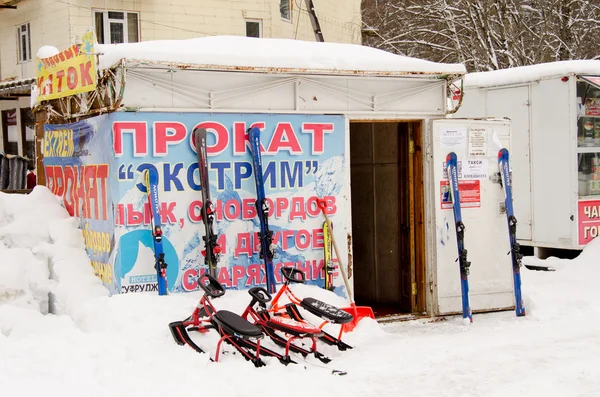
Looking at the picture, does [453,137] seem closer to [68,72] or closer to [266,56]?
[266,56]

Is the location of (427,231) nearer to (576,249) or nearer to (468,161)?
(468,161)

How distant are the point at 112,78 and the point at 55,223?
2081 millimetres

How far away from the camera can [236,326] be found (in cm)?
663

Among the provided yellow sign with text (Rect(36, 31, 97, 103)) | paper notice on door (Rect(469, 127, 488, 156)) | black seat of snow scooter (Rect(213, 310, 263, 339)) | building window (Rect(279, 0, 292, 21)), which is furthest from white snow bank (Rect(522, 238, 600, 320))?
building window (Rect(279, 0, 292, 21))

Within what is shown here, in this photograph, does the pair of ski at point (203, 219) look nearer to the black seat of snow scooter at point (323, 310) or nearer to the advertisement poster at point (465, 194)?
the black seat of snow scooter at point (323, 310)

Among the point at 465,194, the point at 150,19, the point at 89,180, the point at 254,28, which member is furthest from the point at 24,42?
the point at 465,194

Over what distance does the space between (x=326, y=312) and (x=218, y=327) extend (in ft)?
3.31

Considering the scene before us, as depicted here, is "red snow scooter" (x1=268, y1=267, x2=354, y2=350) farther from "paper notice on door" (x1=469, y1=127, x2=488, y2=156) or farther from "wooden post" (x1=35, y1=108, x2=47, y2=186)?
"wooden post" (x1=35, y1=108, x2=47, y2=186)

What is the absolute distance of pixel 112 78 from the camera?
798 cm

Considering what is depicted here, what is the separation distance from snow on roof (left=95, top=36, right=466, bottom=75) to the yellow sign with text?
15 centimetres

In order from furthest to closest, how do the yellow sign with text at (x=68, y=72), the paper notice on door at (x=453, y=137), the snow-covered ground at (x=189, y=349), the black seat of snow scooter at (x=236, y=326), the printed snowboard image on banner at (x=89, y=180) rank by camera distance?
the paper notice on door at (x=453, y=137), the printed snowboard image on banner at (x=89, y=180), the yellow sign with text at (x=68, y=72), the black seat of snow scooter at (x=236, y=326), the snow-covered ground at (x=189, y=349)

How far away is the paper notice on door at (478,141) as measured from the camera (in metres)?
9.52

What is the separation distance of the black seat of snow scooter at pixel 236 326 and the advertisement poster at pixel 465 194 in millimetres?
3570

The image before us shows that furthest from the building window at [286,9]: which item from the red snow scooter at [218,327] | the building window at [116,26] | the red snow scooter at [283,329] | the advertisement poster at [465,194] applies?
the red snow scooter at [218,327]
